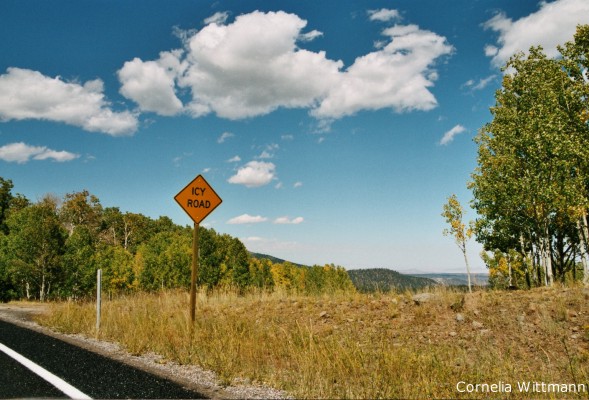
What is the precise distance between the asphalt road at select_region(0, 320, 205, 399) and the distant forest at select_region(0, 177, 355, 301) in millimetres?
7663

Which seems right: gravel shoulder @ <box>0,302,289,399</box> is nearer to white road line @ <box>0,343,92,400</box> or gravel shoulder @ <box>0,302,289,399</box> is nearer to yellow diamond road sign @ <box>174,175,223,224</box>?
white road line @ <box>0,343,92,400</box>

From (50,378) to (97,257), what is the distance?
147 feet

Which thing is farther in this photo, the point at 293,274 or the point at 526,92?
the point at 293,274

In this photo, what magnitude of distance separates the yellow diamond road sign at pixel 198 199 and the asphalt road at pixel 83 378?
12.0 ft

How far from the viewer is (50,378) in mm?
4824

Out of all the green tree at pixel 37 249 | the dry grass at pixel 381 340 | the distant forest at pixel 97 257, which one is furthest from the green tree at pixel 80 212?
the dry grass at pixel 381 340

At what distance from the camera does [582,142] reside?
60.3 feet

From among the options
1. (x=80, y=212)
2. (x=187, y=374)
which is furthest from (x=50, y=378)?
(x=80, y=212)

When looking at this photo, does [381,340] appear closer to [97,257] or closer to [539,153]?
[539,153]

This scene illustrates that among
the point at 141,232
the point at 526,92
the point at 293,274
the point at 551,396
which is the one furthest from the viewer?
the point at 293,274

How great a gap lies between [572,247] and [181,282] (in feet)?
131

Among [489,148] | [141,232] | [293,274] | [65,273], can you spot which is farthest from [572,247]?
[141,232]

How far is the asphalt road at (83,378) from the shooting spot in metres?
4.26

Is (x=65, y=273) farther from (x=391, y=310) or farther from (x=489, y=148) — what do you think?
(x=489, y=148)
